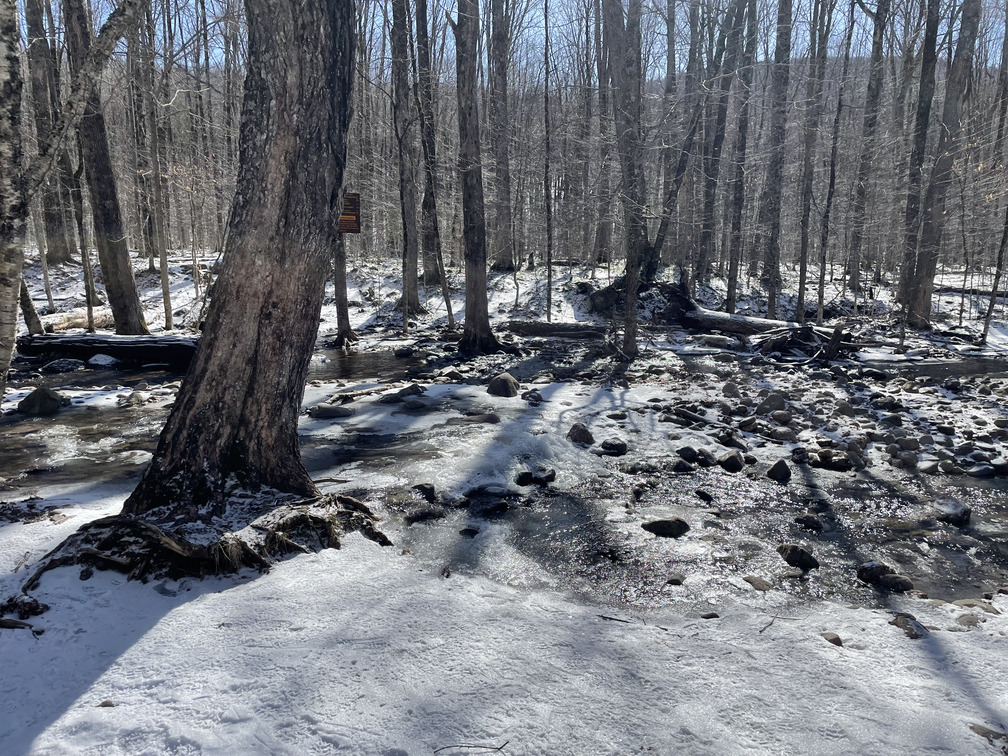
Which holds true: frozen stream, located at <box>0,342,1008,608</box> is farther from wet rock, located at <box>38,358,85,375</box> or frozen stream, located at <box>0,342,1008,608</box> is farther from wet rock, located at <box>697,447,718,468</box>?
wet rock, located at <box>38,358,85,375</box>

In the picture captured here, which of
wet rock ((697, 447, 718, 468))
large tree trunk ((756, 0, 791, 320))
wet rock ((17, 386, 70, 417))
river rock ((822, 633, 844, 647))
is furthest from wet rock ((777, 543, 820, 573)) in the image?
large tree trunk ((756, 0, 791, 320))

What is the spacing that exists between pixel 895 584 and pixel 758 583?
75 centimetres

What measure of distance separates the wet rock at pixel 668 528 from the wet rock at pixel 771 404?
12.0ft

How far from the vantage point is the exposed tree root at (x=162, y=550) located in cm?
290

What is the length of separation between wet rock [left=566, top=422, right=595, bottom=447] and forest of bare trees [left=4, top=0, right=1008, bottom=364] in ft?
14.7

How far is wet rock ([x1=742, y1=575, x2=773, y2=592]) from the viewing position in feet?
11.1

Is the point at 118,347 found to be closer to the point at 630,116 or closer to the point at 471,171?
the point at 471,171

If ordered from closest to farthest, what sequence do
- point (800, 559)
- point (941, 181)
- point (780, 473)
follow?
point (800, 559) < point (780, 473) < point (941, 181)

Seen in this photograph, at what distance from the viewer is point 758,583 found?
3.42 m

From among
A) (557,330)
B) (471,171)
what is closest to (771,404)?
(471,171)

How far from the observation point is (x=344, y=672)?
232 cm

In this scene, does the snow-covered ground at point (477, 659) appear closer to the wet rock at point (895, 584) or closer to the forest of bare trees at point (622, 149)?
the wet rock at point (895, 584)

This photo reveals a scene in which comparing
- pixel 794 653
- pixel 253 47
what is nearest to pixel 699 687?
pixel 794 653

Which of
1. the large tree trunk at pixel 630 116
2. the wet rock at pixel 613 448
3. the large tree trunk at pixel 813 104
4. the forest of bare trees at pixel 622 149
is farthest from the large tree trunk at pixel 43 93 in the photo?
the large tree trunk at pixel 813 104
